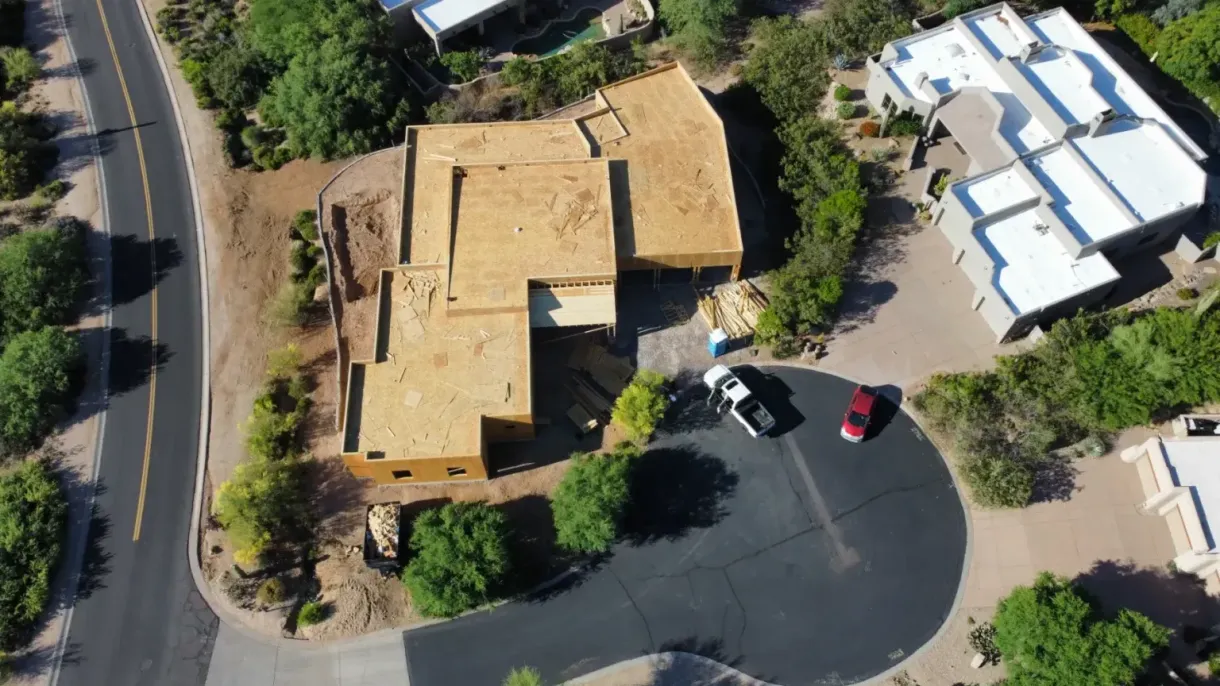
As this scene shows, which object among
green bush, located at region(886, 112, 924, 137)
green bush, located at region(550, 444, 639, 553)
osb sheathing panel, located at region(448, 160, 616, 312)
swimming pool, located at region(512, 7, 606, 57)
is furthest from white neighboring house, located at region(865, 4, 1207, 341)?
green bush, located at region(550, 444, 639, 553)

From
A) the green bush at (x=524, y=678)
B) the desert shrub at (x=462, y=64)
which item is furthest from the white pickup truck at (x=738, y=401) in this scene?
the desert shrub at (x=462, y=64)

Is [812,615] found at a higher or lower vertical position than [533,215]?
lower

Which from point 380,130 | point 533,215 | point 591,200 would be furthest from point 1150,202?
point 380,130

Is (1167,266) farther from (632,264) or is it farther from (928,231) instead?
(632,264)

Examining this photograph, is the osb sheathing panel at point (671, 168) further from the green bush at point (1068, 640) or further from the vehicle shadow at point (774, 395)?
the green bush at point (1068, 640)

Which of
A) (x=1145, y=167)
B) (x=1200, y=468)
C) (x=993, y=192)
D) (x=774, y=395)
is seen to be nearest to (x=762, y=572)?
(x=774, y=395)
